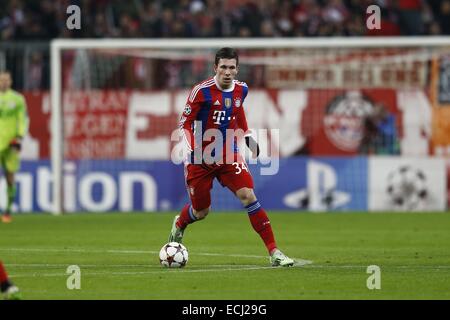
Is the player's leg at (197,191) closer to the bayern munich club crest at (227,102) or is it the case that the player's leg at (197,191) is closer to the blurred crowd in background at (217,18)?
the bayern munich club crest at (227,102)

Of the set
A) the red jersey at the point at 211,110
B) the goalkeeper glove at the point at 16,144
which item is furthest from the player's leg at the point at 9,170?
the red jersey at the point at 211,110

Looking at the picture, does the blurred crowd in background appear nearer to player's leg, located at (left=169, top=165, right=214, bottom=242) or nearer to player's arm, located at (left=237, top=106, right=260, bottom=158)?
player's arm, located at (left=237, top=106, right=260, bottom=158)

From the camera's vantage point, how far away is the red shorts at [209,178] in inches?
484

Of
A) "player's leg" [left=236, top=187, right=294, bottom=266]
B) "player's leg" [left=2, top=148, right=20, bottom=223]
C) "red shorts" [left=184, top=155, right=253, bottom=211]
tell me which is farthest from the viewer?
"player's leg" [left=2, top=148, right=20, bottom=223]

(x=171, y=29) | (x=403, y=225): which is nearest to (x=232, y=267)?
(x=403, y=225)

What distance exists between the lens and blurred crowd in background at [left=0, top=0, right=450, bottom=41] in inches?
977

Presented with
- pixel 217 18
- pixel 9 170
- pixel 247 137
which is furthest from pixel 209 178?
pixel 217 18

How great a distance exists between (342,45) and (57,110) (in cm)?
540

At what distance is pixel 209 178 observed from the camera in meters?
12.5

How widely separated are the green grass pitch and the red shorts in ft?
2.30

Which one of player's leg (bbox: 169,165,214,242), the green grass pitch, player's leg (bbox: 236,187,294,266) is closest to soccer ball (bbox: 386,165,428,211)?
the green grass pitch

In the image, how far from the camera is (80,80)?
23.2 m

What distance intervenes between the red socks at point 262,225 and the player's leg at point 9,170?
8749 millimetres

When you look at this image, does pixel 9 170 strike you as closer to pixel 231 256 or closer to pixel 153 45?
pixel 153 45
